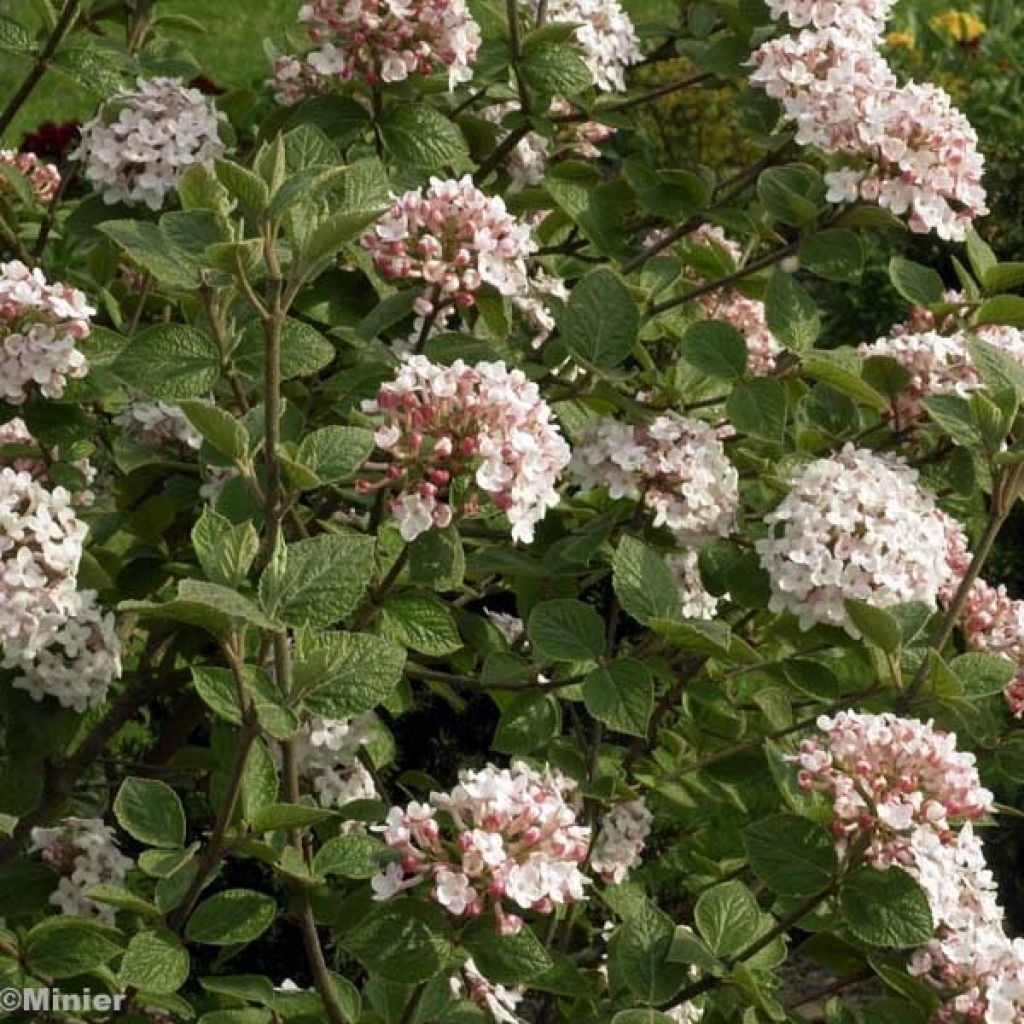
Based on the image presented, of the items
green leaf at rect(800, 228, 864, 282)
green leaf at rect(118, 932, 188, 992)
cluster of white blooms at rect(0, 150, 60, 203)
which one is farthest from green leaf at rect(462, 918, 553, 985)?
cluster of white blooms at rect(0, 150, 60, 203)

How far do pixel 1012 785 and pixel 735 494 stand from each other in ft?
7.17

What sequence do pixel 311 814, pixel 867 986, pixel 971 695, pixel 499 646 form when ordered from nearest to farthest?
1. pixel 311 814
2. pixel 971 695
3. pixel 499 646
4. pixel 867 986

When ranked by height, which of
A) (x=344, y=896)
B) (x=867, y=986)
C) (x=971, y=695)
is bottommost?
(x=867, y=986)

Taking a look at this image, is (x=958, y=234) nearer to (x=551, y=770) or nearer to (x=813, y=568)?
(x=813, y=568)

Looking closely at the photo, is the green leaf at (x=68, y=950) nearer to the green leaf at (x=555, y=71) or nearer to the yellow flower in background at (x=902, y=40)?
the green leaf at (x=555, y=71)

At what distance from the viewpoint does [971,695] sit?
243 centimetres

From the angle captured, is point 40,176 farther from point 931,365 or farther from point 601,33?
point 931,365

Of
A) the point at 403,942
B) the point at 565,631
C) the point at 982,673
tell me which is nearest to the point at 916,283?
the point at 982,673

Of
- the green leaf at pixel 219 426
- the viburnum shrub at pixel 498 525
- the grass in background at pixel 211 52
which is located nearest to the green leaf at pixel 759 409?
the viburnum shrub at pixel 498 525

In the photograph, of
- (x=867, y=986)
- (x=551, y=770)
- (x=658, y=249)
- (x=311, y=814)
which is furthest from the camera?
(x=867, y=986)

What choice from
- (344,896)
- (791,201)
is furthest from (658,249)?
(344,896)

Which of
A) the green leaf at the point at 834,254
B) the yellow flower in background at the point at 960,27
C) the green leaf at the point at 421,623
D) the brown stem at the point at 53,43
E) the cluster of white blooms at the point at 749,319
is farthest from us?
the yellow flower in background at the point at 960,27

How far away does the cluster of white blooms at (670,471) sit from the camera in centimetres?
262

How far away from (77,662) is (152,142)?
736mm
